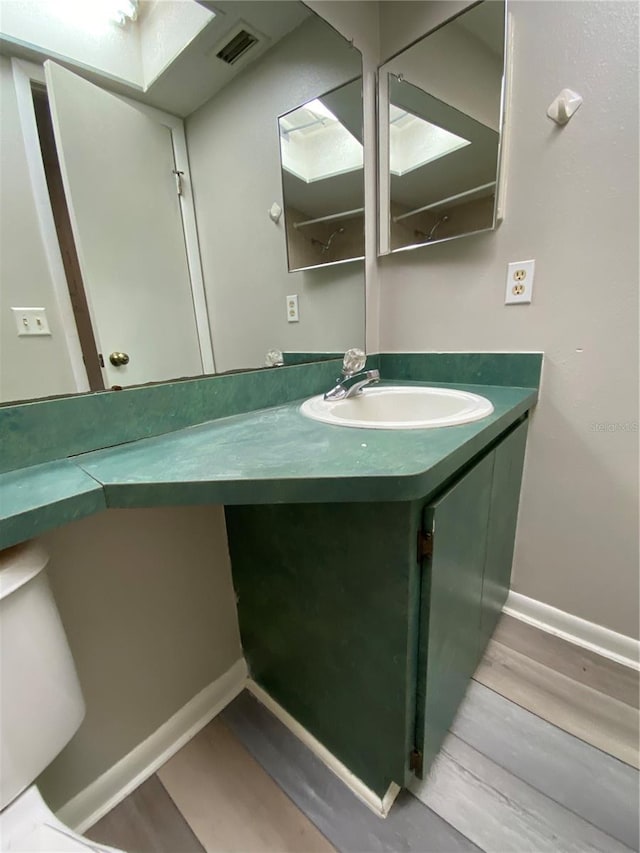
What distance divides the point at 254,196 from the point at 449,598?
114cm

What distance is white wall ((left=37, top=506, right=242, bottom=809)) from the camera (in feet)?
2.41

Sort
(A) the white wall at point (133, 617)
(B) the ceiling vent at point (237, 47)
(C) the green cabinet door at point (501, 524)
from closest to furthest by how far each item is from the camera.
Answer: (A) the white wall at point (133, 617), (B) the ceiling vent at point (237, 47), (C) the green cabinet door at point (501, 524)

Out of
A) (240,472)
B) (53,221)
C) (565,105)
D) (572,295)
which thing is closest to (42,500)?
(240,472)

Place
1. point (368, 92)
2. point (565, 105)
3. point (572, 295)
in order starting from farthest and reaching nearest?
1. point (368, 92)
2. point (572, 295)
3. point (565, 105)

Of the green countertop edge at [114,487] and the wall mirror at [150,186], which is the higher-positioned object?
the wall mirror at [150,186]

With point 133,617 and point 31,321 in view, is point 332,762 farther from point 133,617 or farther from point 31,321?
point 31,321

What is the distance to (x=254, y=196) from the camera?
1.00 metres

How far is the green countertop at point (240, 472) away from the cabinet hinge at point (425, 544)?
11cm

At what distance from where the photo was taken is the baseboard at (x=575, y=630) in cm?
112

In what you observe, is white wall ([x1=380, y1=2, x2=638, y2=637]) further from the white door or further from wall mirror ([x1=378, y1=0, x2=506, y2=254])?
the white door

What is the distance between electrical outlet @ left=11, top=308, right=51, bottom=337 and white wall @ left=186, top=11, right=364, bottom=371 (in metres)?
0.35

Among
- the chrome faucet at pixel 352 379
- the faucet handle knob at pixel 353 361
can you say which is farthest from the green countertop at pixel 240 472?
the faucet handle knob at pixel 353 361

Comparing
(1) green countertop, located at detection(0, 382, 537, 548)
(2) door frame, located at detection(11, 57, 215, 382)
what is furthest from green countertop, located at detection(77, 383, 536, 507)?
(2) door frame, located at detection(11, 57, 215, 382)

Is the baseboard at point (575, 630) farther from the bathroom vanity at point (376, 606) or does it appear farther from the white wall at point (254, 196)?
the white wall at point (254, 196)
